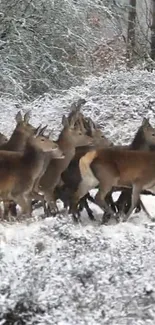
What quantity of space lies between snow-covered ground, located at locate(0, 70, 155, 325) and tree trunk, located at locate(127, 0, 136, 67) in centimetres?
1374

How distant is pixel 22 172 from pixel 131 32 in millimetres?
15867

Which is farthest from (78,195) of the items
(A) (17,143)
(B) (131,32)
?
(B) (131,32)

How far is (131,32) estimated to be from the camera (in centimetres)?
2350

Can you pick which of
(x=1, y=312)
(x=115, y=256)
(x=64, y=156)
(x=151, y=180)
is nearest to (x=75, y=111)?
(x=64, y=156)

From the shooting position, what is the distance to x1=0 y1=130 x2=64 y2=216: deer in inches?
323

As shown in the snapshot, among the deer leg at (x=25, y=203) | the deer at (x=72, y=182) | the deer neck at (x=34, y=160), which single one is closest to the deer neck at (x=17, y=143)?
the deer neck at (x=34, y=160)

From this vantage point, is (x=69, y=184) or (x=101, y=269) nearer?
(x=101, y=269)

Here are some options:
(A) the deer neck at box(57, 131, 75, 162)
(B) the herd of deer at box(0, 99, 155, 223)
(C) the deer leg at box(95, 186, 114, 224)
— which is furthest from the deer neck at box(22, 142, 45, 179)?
(C) the deer leg at box(95, 186, 114, 224)

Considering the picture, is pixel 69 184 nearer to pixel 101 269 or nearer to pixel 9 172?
pixel 9 172

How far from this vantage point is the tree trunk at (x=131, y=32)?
2189 cm

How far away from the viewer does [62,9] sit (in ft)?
63.1

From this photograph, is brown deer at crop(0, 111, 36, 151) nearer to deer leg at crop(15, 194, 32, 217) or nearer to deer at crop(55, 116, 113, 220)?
deer at crop(55, 116, 113, 220)

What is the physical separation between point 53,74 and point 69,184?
→ 10521mm

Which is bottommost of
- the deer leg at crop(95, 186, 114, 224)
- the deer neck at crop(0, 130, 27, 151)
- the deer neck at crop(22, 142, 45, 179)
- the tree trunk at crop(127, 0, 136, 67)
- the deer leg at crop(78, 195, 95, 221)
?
the tree trunk at crop(127, 0, 136, 67)
